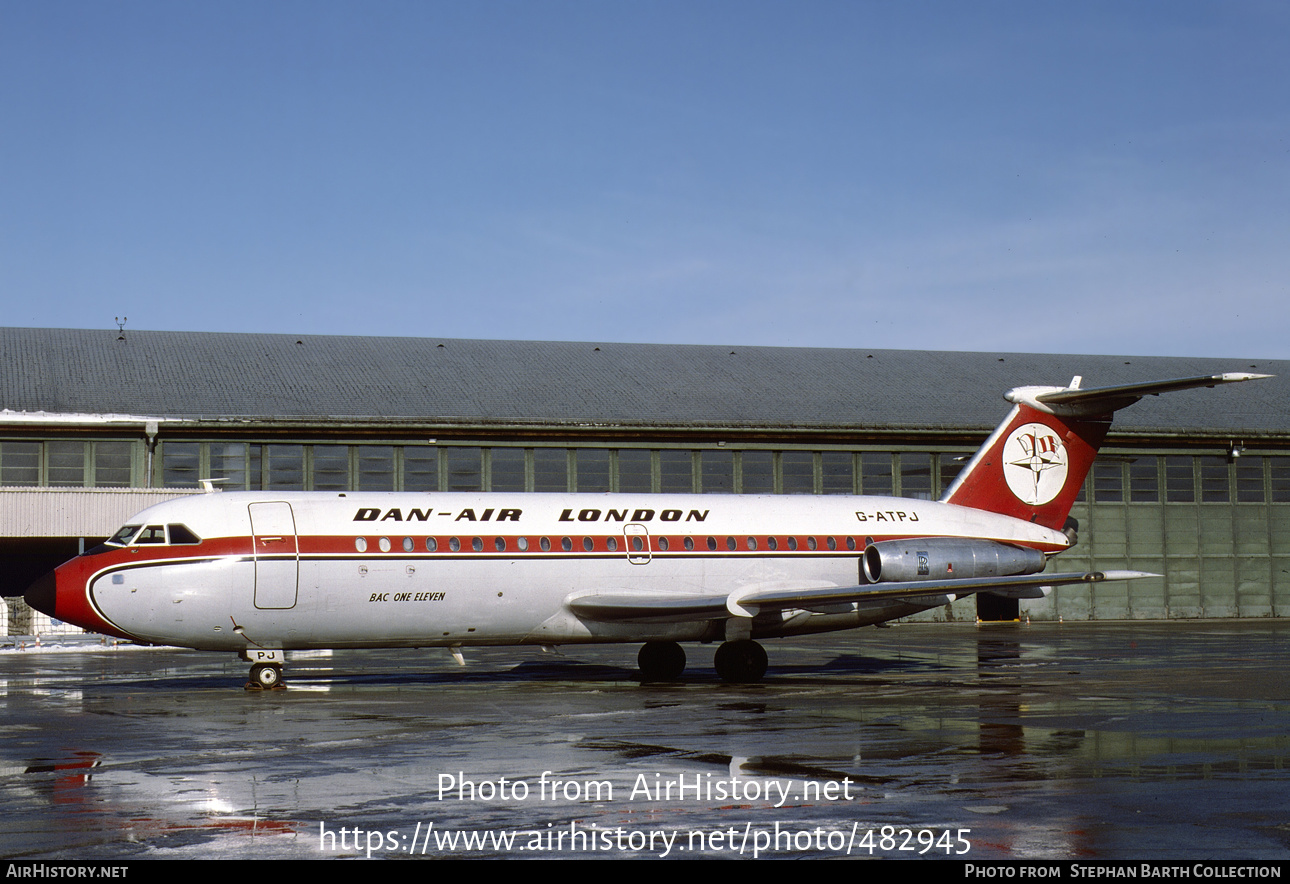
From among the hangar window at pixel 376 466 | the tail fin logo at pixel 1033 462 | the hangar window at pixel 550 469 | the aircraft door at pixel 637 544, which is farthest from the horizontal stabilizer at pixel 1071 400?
the hangar window at pixel 376 466

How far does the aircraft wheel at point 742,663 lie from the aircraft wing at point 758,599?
2.27 ft

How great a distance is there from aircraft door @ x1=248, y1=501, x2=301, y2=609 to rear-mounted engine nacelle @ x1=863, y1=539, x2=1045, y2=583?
1137cm

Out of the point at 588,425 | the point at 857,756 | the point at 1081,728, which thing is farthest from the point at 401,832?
the point at 588,425

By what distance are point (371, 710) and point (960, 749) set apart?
9178mm

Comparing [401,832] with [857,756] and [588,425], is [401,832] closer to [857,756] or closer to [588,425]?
[857,756]

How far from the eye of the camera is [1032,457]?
96.7ft

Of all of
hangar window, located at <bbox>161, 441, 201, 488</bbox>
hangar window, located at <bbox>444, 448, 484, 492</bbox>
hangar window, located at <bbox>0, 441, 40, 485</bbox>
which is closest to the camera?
hangar window, located at <bbox>0, 441, 40, 485</bbox>

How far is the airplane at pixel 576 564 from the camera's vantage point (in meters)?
22.2

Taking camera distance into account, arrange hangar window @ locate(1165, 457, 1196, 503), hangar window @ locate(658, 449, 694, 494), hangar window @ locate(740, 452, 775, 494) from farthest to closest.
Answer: hangar window @ locate(1165, 457, 1196, 503), hangar window @ locate(740, 452, 775, 494), hangar window @ locate(658, 449, 694, 494)

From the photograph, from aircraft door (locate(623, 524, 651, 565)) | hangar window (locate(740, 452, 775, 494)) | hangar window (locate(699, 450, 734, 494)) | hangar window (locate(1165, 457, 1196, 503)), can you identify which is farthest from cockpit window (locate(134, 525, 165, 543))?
hangar window (locate(1165, 457, 1196, 503))

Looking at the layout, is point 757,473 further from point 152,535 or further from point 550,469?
point 152,535

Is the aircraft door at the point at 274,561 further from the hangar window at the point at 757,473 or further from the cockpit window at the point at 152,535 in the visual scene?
the hangar window at the point at 757,473

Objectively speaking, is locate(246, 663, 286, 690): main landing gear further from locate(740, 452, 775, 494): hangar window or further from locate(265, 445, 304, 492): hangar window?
locate(740, 452, 775, 494): hangar window

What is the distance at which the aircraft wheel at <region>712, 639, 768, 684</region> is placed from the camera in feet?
81.7
